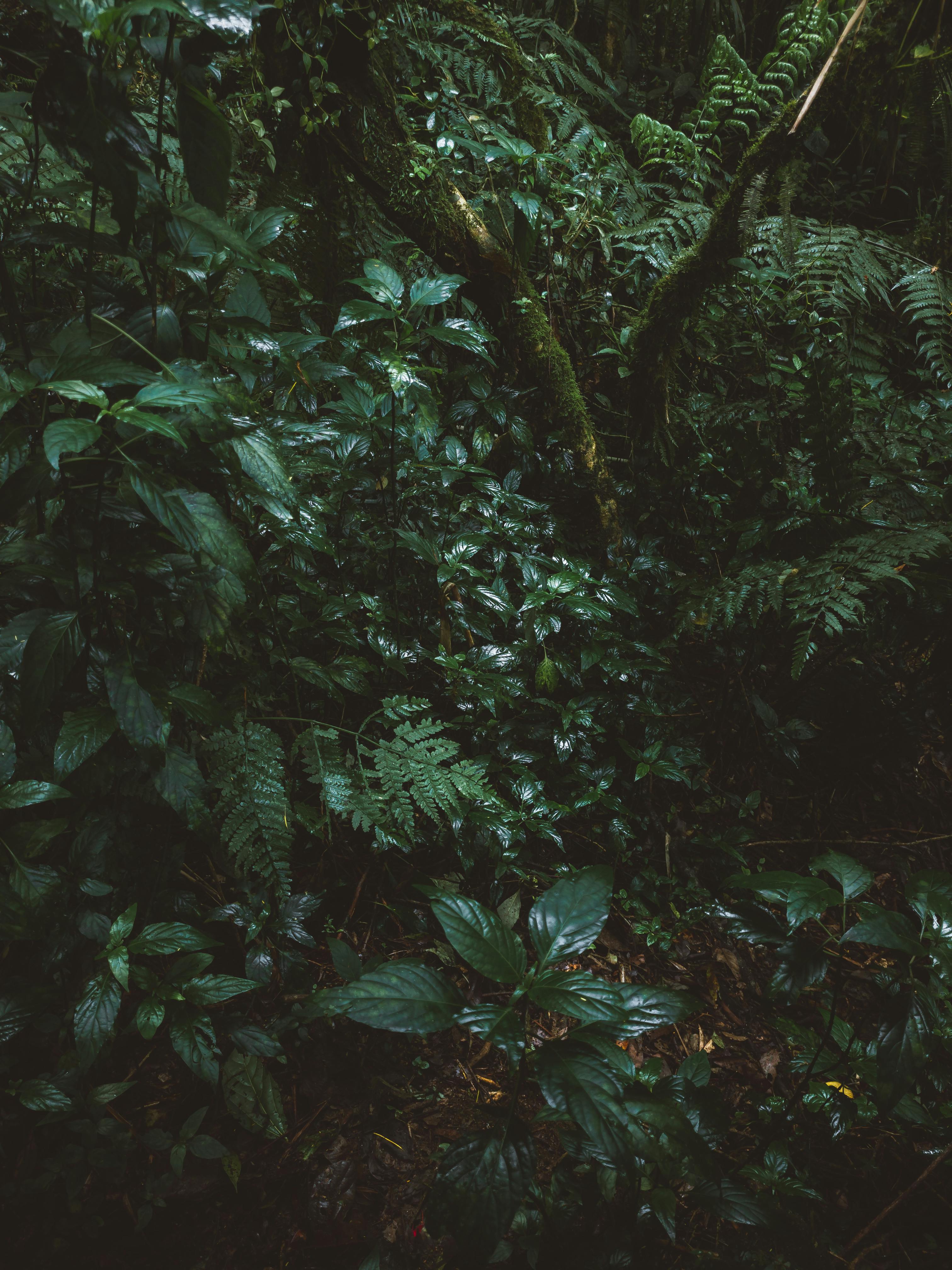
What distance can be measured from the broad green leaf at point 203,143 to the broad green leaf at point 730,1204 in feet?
5.88

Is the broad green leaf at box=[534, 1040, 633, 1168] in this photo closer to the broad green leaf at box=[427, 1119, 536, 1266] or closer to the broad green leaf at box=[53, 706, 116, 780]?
the broad green leaf at box=[427, 1119, 536, 1266]

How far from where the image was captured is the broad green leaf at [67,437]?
93cm

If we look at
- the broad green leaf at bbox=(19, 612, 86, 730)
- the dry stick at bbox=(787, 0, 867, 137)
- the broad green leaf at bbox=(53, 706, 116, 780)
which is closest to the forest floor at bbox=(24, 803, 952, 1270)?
the broad green leaf at bbox=(53, 706, 116, 780)

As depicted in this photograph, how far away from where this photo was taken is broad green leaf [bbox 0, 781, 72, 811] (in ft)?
4.11

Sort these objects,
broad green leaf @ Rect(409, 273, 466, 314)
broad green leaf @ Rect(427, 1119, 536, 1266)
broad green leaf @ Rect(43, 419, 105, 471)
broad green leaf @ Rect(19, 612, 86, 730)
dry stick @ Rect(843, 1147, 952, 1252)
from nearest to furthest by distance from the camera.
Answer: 1. broad green leaf @ Rect(43, 419, 105, 471)
2. broad green leaf @ Rect(427, 1119, 536, 1266)
3. broad green leaf @ Rect(19, 612, 86, 730)
4. dry stick @ Rect(843, 1147, 952, 1252)
5. broad green leaf @ Rect(409, 273, 466, 314)

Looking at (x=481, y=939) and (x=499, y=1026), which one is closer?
(x=499, y=1026)

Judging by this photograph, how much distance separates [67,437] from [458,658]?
1.32m

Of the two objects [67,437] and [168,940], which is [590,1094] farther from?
[67,437]

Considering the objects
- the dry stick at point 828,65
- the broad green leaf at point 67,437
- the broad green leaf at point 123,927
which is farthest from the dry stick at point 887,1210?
the dry stick at point 828,65

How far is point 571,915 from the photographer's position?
3.99ft

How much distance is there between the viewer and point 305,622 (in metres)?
1.94

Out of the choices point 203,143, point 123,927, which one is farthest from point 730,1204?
point 203,143

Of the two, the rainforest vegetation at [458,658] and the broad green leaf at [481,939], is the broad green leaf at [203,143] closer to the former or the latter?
the rainforest vegetation at [458,658]

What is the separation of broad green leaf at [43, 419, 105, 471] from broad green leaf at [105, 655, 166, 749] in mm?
374
